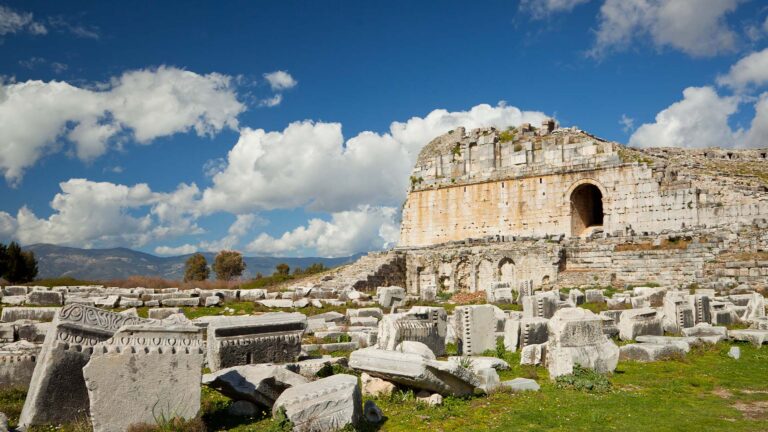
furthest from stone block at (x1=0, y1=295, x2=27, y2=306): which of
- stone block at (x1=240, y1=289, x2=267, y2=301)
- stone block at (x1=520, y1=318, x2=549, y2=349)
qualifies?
stone block at (x1=520, y1=318, x2=549, y2=349)

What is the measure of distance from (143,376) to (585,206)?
117 feet

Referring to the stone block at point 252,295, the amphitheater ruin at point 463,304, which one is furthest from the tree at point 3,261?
the stone block at point 252,295

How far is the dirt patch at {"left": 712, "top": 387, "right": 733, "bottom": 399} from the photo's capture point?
325 inches

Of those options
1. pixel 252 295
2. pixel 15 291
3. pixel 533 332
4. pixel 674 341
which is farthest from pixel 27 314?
pixel 674 341

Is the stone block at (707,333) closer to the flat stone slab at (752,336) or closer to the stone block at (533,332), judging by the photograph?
the flat stone slab at (752,336)

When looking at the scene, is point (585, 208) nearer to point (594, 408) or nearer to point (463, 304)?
point (463, 304)

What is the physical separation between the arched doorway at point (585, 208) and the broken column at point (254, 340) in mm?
29225

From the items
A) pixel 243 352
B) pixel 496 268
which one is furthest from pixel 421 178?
pixel 243 352

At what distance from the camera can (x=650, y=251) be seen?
27250 millimetres

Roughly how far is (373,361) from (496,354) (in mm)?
4718

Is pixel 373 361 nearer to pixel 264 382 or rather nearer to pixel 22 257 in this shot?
pixel 264 382

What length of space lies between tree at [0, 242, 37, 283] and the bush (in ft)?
177

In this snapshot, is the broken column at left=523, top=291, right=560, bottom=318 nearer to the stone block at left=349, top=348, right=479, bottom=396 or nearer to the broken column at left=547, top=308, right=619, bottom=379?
the broken column at left=547, top=308, right=619, bottom=379

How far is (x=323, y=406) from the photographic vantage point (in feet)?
20.6
